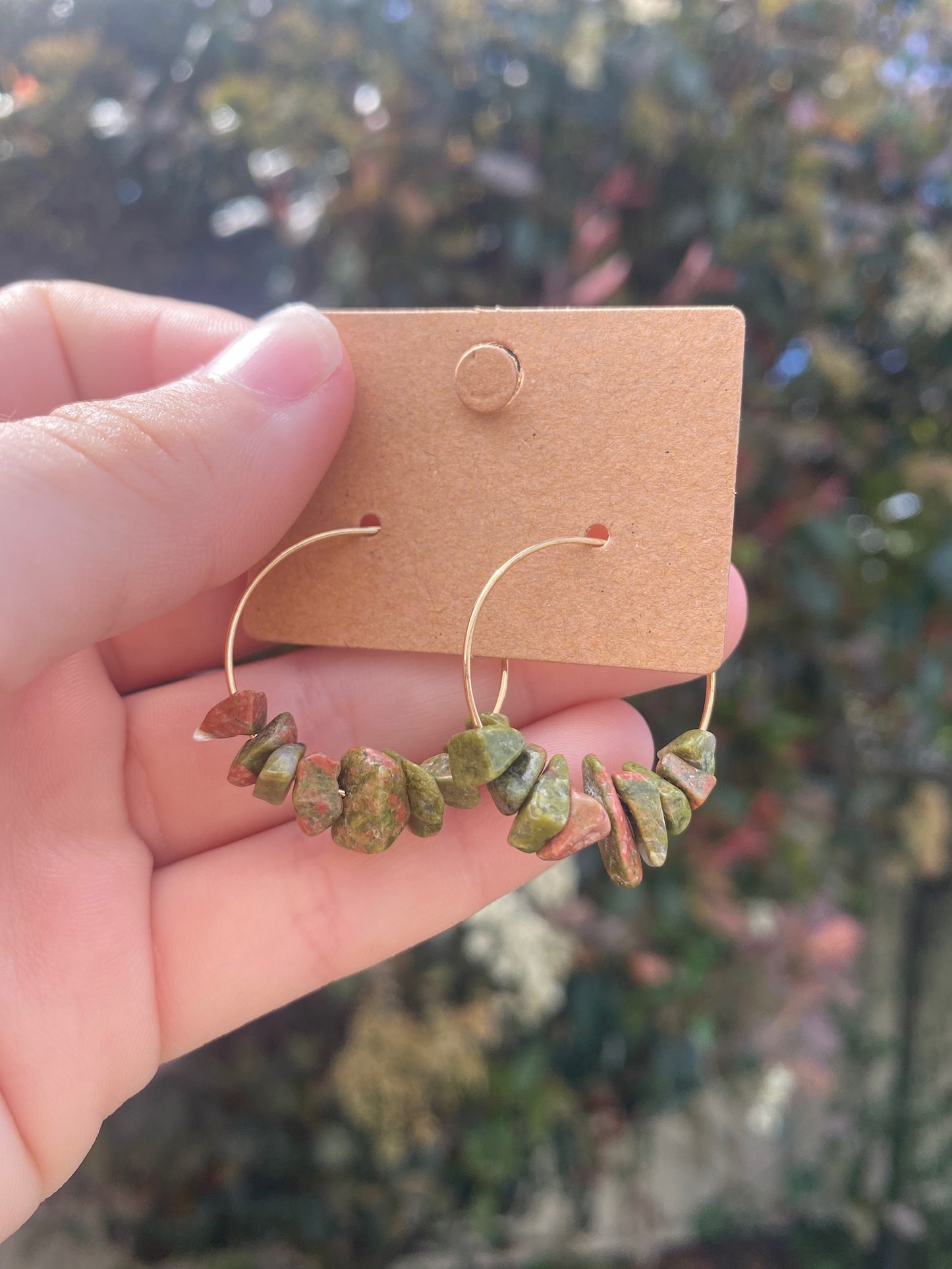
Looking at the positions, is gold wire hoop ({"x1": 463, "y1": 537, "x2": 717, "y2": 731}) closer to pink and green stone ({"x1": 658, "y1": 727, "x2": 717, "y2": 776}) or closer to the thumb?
pink and green stone ({"x1": 658, "y1": 727, "x2": 717, "y2": 776})

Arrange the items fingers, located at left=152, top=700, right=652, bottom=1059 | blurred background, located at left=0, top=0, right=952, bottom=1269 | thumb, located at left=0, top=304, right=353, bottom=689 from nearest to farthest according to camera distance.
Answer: thumb, located at left=0, top=304, right=353, bottom=689, fingers, located at left=152, top=700, right=652, bottom=1059, blurred background, located at left=0, top=0, right=952, bottom=1269

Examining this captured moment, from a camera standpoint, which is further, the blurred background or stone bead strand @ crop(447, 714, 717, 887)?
the blurred background

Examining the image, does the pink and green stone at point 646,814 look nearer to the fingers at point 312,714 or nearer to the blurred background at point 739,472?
the fingers at point 312,714

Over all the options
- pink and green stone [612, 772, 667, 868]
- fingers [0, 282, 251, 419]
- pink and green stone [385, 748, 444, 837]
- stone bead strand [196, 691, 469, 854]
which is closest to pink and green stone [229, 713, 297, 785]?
stone bead strand [196, 691, 469, 854]

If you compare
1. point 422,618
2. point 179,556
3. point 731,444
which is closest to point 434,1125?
point 422,618

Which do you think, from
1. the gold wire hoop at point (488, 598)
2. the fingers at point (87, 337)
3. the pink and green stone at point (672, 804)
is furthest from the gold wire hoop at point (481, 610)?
the fingers at point (87, 337)

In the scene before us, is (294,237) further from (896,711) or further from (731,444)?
(896,711)

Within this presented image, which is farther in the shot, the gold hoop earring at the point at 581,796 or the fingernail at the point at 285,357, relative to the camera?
the fingernail at the point at 285,357
